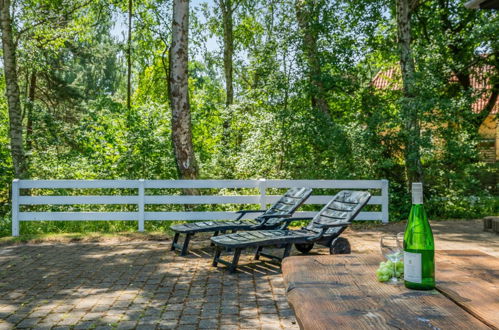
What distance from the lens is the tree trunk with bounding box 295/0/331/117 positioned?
12.5 meters

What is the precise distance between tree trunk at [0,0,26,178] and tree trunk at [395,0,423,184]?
929cm

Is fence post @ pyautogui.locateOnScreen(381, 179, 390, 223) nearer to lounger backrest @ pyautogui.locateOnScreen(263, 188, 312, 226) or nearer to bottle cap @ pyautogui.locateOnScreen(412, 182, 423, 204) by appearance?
lounger backrest @ pyautogui.locateOnScreen(263, 188, 312, 226)

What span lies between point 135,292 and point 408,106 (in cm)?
809

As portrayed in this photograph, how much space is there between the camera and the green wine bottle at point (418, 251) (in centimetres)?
222

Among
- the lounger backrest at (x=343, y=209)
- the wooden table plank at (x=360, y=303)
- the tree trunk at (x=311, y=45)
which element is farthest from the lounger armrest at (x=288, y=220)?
the tree trunk at (x=311, y=45)

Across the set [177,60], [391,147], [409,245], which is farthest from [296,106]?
[409,245]

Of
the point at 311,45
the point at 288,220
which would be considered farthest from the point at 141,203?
the point at 311,45

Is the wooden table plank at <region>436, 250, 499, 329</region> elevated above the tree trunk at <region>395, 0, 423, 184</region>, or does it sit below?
below

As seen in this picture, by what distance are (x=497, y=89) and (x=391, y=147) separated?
6.46 meters

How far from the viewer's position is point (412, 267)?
223 cm

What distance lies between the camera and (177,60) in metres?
10.8

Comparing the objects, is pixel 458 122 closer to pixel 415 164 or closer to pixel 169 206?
pixel 415 164

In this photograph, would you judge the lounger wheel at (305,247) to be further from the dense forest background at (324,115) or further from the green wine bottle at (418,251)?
the green wine bottle at (418,251)

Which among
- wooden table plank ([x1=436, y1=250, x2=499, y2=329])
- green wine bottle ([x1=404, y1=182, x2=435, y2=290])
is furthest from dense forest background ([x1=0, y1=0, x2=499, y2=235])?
green wine bottle ([x1=404, y1=182, x2=435, y2=290])
